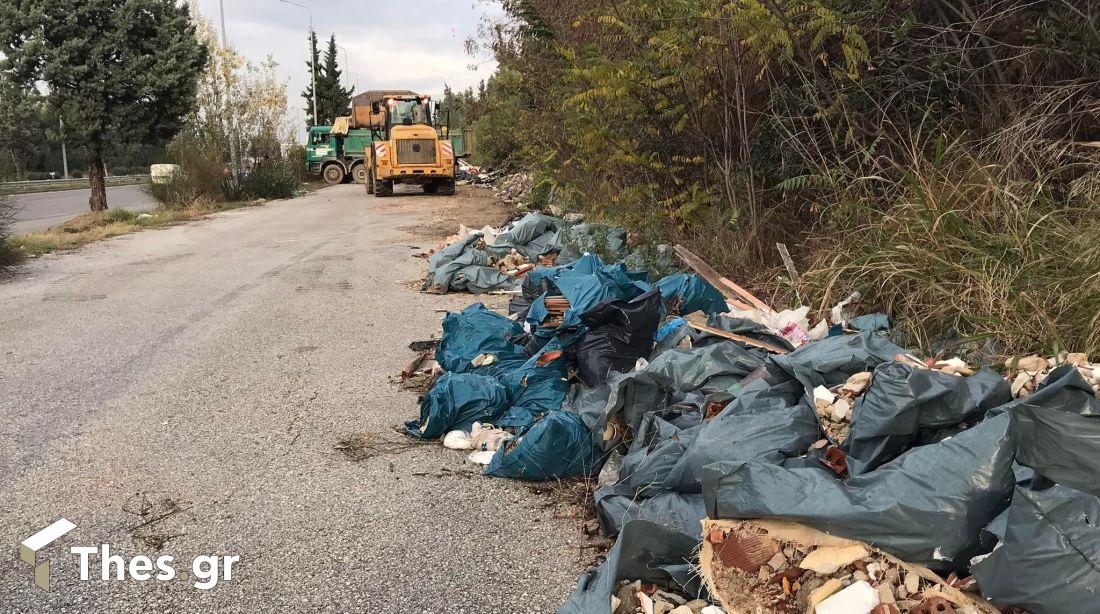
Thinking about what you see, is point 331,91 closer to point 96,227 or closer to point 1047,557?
point 96,227

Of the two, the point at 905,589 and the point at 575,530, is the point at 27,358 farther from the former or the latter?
the point at 905,589

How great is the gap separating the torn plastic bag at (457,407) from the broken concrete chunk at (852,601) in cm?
243

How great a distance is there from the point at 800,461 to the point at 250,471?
8.43 ft

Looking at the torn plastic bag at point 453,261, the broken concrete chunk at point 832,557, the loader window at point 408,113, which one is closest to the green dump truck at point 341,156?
the loader window at point 408,113

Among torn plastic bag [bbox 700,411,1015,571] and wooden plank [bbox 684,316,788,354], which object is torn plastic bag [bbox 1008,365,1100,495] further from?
wooden plank [bbox 684,316,788,354]

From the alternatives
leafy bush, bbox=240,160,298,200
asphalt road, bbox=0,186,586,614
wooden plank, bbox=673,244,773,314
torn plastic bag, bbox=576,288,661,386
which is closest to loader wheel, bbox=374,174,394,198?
leafy bush, bbox=240,160,298,200

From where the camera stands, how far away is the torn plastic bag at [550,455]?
12.4 ft

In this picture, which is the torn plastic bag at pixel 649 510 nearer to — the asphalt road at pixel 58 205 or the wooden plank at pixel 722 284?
the wooden plank at pixel 722 284

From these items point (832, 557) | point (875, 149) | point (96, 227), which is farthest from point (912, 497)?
point (96, 227)

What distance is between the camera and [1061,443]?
2322 millimetres

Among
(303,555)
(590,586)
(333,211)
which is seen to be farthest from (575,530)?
(333,211)

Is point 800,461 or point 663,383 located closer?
point 800,461

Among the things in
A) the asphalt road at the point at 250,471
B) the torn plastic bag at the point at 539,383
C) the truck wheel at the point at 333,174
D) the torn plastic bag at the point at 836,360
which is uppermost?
the truck wheel at the point at 333,174

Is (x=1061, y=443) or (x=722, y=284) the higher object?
(x=1061, y=443)
